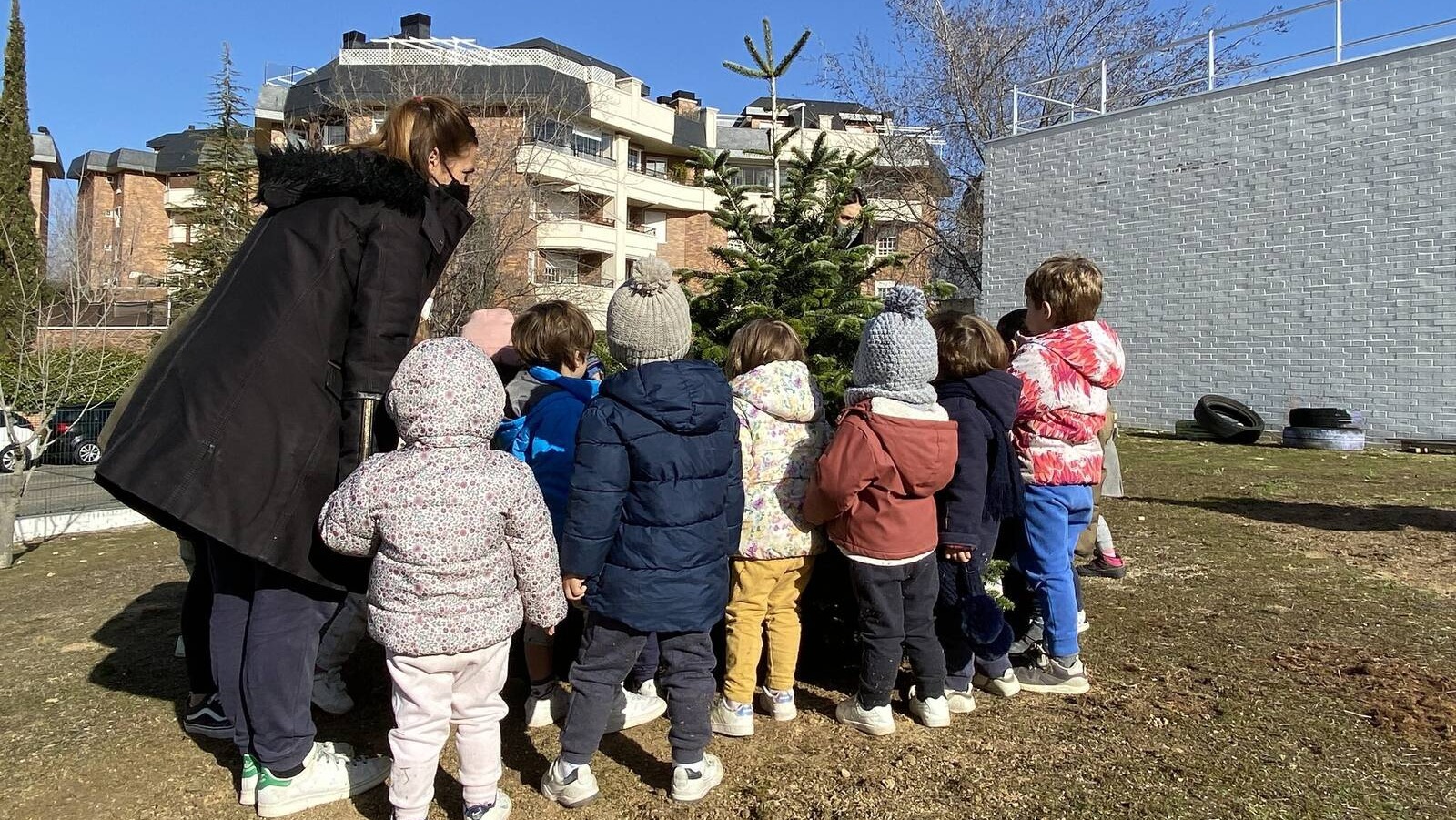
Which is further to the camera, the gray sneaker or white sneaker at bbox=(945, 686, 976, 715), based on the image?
the gray sneaker

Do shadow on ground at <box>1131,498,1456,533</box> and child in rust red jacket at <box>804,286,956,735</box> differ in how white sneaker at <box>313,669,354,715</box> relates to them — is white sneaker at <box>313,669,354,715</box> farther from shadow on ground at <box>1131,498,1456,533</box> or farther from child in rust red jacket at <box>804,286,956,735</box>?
shadow on ground at <box>1131,498,1456,533</box>

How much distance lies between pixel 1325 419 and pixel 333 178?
15.2 meters

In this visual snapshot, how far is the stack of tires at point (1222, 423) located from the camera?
47.2 feet

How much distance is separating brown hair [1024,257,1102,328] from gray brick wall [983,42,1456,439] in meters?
13.4

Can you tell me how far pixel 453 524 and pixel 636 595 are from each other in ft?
2.08

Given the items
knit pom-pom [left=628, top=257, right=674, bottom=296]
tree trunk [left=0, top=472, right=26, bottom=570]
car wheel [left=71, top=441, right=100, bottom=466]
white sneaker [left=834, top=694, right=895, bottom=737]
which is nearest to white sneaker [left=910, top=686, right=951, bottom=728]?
white sneaker [left=834, top=694, right=895, bottom=737]

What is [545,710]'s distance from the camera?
3404mm

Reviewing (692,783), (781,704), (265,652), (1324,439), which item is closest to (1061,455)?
(781,704)

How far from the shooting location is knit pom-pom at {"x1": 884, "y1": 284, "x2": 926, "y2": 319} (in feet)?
10.7

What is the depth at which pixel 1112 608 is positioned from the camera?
15.6ft

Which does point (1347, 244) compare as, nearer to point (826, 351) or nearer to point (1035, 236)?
point (1035, 236)

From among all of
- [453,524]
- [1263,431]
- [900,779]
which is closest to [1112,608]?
[900,779]

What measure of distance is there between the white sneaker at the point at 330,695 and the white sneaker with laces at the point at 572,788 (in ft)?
3.85

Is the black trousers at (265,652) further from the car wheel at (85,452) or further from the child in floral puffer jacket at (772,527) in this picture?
the car wheel at (85,452)
